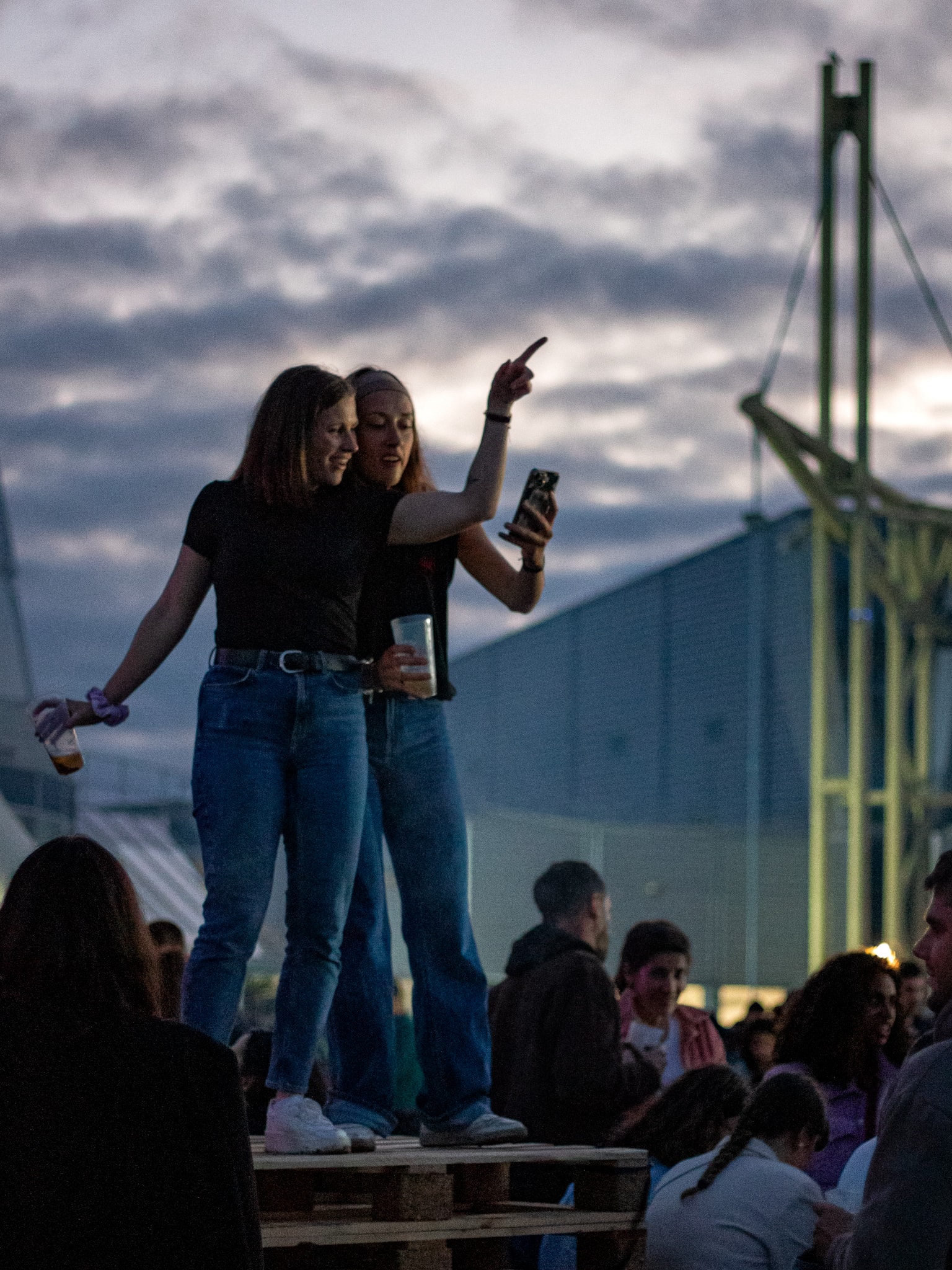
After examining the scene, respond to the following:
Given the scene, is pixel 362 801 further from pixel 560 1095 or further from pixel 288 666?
pixel 560 1095

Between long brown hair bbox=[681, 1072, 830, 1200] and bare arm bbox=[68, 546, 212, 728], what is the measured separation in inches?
72.2

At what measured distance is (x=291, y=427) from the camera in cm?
432

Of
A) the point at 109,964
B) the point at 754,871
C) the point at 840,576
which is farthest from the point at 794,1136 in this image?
the point at 840,576

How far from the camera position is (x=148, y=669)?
14.6 feet

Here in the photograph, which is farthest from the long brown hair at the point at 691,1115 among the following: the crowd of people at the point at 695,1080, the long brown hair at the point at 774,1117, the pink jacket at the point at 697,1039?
the pink jacket at the point at 697,1039

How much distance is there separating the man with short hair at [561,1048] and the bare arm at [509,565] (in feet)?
4.74

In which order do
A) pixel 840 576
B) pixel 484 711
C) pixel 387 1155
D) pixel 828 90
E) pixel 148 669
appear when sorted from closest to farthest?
pixel 387 1155 → pixel 148 669 → pixel 828 90 → pixel 840 576 → pixel 484 711

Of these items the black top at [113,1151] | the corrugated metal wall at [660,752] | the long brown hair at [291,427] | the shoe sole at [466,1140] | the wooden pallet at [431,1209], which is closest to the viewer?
the black top at [113,1151]

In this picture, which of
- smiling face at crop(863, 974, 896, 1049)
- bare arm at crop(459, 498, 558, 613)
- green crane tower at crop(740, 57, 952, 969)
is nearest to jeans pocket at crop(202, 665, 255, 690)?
bare arm at crop(459, 498, 558, 613)

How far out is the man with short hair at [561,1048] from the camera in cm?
552

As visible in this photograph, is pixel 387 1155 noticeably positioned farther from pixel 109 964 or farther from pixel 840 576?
pixel 840 576

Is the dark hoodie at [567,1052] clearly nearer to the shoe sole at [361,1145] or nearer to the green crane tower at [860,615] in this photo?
the shoe sole at [361,1145]

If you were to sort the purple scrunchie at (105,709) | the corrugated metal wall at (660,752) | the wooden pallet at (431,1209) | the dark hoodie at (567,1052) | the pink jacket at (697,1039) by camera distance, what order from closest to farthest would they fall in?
the wooden pallet at (431,1209), the purple scrunchie at (105,709), the dark hoodie at (567,1052), the pink jacket at (697,1039), the corrugated metal wall at (660,752)

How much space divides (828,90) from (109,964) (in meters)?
22.9
